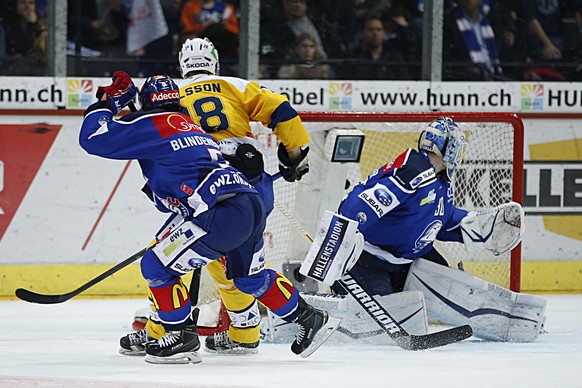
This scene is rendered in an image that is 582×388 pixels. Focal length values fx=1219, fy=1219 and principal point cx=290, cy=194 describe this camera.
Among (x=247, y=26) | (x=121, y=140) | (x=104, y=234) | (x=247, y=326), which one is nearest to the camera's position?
(x=121, y=140)

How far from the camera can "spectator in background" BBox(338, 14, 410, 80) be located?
734 cm

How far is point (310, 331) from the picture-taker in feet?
14.6

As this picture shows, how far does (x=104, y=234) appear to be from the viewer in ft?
21.9

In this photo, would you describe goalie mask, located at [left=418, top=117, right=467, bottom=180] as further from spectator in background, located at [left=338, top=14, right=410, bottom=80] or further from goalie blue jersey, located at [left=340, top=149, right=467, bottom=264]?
spectator in background, located at [left=338, top=14, right=410, bottom=80]

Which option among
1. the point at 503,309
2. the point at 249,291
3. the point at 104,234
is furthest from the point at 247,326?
the point at 104,234

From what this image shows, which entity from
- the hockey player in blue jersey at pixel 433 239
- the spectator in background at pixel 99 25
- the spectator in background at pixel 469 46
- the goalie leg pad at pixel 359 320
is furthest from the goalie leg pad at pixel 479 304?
the spectator in background at pixel 99 25

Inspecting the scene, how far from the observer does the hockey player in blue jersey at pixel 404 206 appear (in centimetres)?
501

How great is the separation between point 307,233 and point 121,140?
5.59 feet

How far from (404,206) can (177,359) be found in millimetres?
1269

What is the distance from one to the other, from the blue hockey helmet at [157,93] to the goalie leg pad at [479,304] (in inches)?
59.0

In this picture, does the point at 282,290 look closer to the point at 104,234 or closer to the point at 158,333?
the point at 158,333

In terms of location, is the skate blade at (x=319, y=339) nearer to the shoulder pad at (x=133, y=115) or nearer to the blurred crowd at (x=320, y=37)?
the shoulder pad at (x=133, y=115)

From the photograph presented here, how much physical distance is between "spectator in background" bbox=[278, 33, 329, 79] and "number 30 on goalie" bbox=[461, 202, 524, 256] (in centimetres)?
222

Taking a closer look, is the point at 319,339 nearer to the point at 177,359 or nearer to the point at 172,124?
the point at 177,359
